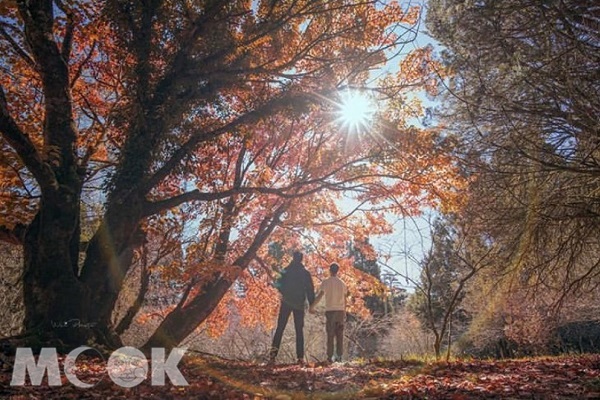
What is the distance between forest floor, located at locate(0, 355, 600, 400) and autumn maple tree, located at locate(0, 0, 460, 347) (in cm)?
216

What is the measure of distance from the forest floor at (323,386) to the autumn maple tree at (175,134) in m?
2.16

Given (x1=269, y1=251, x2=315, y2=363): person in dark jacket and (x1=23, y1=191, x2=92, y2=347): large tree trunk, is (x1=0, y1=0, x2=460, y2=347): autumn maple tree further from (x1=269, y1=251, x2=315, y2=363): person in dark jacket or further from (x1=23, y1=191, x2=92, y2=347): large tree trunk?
(x1=269, y1=251, x2=315, y2=363): person in dark jacket

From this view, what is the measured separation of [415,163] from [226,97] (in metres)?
4.09

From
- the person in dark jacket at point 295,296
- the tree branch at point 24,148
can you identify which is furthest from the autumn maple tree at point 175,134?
the person in dark jacket at point 295,296

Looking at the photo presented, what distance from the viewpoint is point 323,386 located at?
4.45 meters

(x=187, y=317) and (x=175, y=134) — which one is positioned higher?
(x=175, y=134)

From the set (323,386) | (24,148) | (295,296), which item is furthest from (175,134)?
(323,386)

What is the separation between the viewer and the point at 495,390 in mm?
3697

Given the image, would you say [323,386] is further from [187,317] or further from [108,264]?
[187,317]

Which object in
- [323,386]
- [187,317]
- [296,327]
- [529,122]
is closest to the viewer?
[323,386]

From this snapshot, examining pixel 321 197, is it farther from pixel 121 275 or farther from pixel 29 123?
pixel 29 123

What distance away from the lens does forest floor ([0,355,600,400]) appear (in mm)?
3500

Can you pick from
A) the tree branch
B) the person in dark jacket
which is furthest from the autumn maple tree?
the person in dark jacket

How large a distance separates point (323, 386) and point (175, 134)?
16.9 ft
